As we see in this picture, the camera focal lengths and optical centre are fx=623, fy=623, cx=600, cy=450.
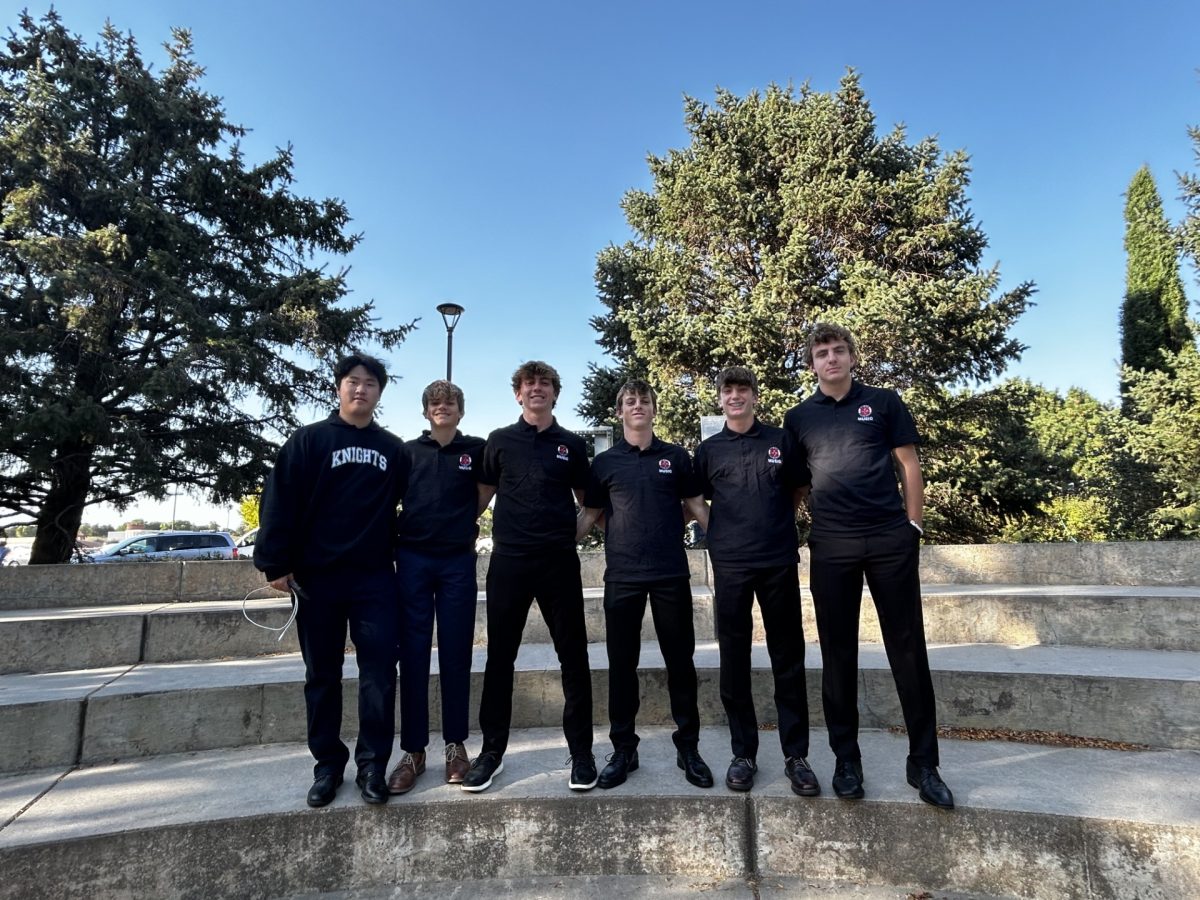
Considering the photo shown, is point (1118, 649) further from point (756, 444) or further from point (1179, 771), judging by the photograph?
point (756, 444)

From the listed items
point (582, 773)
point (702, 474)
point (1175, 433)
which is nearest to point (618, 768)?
point (582, 773)

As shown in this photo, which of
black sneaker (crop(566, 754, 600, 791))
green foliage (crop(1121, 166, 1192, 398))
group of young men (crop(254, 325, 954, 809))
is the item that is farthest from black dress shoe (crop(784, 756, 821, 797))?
green foliage (crop(1121, 166, 1192, 398))

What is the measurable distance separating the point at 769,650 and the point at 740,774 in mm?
547

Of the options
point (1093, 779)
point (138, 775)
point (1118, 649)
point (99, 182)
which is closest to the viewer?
point (1093, 779)

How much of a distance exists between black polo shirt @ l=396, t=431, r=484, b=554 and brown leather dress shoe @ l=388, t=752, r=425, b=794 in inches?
37.8

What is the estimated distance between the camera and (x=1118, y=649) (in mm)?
4703

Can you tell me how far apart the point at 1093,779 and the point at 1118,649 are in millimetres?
2519

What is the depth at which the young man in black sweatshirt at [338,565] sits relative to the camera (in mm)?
2775

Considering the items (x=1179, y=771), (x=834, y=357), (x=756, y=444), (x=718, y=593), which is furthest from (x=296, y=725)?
(x=1179, y=771)

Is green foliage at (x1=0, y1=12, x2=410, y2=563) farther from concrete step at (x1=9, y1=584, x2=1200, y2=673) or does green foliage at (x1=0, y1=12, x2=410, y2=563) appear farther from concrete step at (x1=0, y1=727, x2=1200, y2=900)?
concrete step at (x1=0, y1=727, x2=1200, y2=900)

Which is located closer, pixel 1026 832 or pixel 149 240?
pixel 1026 832

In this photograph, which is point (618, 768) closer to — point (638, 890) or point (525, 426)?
point (638, 890)

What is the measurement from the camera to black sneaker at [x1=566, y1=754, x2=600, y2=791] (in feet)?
9.03

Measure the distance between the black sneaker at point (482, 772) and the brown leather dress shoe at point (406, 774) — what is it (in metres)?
0.23
